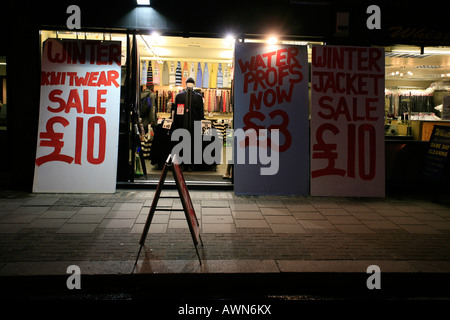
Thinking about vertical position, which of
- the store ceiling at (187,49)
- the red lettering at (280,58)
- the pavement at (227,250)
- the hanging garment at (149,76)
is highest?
the store ceiling at (187,49)

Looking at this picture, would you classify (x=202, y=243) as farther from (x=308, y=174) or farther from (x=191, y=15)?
(x=191, y=15)

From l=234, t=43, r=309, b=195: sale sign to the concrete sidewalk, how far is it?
397 mm

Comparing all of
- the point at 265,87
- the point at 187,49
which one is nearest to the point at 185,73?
the point at 187,49

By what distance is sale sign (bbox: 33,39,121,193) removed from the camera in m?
7.33

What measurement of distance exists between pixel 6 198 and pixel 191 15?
505 cm

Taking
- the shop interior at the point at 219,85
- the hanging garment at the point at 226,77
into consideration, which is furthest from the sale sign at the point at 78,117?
the hanging garment at the point at 226,77

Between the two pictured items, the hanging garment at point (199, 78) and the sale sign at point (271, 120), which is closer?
the sale sign at point (271, 120)

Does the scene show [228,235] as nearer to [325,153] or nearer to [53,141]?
[325,153]

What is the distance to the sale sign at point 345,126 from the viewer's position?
296 inches

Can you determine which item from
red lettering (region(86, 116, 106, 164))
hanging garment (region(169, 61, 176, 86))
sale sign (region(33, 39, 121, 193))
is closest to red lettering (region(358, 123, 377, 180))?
sale sign (region(33, 39, 121, 193))

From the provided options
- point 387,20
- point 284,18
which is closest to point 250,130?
point 284,18

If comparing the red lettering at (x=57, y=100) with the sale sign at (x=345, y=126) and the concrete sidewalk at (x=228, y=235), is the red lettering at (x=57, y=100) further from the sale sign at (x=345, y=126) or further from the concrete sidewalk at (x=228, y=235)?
the sale sign at (x=345, y=126)

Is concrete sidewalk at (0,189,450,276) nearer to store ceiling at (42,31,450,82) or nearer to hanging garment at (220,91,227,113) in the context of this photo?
store ceiling at (42,31,450,82)

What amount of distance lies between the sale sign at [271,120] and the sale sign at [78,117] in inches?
99.6
